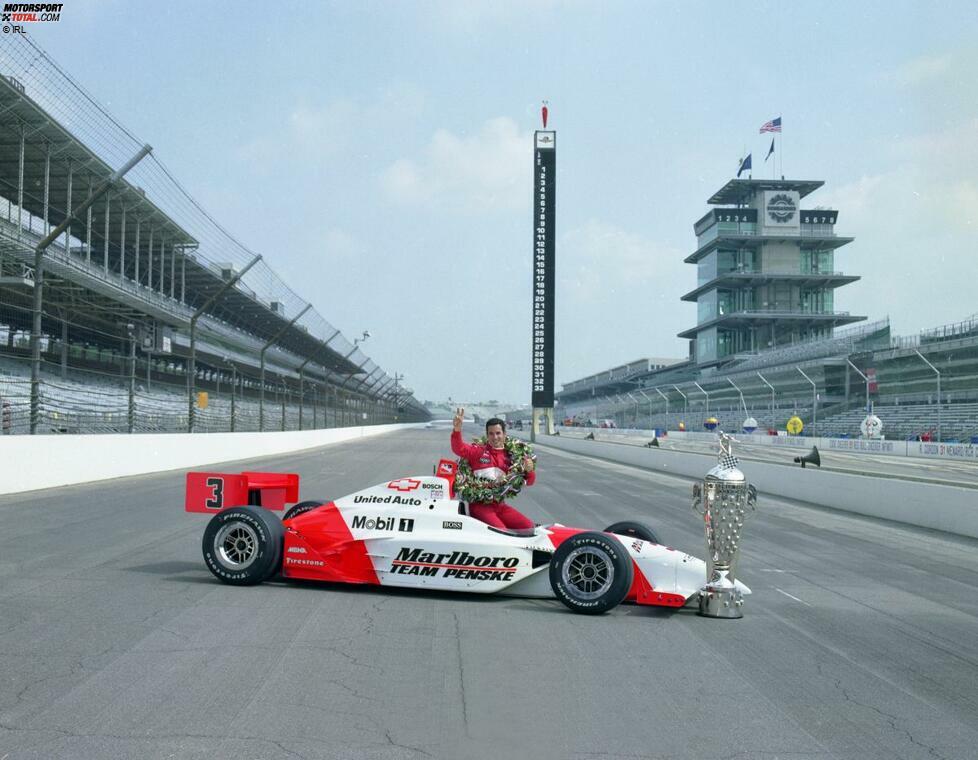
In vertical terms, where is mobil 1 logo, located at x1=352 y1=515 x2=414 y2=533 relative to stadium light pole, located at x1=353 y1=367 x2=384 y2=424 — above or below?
below

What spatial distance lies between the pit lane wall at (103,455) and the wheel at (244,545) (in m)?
9.14

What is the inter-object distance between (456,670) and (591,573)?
1775 mm

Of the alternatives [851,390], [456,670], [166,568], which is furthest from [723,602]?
[851,390]

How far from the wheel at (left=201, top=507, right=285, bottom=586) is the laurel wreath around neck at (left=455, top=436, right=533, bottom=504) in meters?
1.41

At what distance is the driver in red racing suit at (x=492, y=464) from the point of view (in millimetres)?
6625

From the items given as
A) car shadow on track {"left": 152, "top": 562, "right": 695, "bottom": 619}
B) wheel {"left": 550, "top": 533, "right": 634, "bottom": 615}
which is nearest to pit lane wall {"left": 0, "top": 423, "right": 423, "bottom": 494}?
car shadow on track {"left": 152, "top": 562, "right": 695, "bottom": 619}

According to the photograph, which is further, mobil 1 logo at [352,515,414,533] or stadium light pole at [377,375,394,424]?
stadium light pole at [377,375,394,424]

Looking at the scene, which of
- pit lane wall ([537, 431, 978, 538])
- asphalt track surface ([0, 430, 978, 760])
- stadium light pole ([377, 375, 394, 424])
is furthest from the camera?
stadium light pole ([377, 375, 394, 424])

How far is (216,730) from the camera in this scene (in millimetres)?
3525

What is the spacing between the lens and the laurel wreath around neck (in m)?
6.63

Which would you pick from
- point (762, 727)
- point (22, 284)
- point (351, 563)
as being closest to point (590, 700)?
point (762, 727)

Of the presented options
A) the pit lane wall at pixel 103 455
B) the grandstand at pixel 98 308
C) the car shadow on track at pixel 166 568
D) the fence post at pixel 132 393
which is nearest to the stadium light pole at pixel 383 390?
the grandstand at pixel 98 308

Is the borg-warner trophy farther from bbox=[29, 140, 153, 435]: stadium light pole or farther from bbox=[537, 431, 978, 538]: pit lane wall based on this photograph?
bbox=[29, 140, 153, 435]: stadium light pole

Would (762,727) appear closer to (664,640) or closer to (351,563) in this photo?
(664,640)
